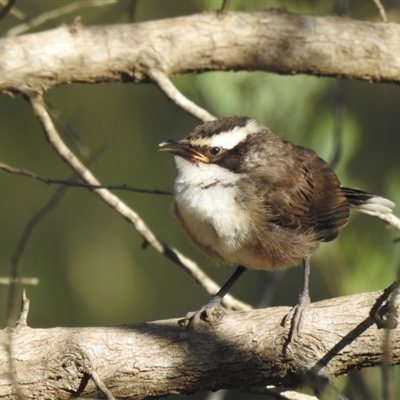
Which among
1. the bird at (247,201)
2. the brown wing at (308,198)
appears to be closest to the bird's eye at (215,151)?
the bird at (247,201)

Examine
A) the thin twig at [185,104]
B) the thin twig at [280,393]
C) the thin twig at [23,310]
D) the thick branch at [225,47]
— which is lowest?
the thin twig at [280,393]

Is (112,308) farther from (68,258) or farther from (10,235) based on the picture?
(10,235)

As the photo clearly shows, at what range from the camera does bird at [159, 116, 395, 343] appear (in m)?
4.89

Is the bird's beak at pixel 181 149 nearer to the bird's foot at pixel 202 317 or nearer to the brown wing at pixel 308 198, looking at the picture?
the brown wing at pixel 308 198

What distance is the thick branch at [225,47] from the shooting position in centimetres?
571

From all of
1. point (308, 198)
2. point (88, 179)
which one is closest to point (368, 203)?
point (308, 198)

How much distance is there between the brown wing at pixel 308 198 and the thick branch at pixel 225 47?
71 cm

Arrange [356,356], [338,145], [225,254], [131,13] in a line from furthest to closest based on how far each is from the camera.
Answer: [131,13]
[338,145]
[225,254]
[356,356]

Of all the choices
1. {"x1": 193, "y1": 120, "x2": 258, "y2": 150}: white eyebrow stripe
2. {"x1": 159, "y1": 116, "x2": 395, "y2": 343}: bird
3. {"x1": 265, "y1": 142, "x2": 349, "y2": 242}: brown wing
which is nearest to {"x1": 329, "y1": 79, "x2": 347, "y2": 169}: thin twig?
{"x1": 265, "y1": 142, "x2": 349, "y2": 242}: brown wing

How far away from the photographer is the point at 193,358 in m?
4.39

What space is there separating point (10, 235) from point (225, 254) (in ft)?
15.2

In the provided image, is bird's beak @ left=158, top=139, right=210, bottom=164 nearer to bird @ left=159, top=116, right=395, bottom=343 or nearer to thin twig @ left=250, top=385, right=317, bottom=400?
bird @ left=159, top=116, right=395, bottom=343

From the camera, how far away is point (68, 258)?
30.5 feet

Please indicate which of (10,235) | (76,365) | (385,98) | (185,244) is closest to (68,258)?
(10,235)
